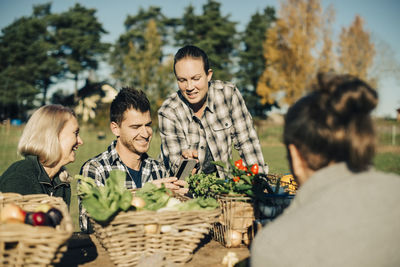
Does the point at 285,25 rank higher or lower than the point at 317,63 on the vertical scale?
higher

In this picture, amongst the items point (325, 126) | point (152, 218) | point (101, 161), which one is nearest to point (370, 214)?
point (325, 126)

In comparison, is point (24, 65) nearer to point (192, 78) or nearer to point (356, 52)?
point (356, 52)

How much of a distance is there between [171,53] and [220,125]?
26.5 metres

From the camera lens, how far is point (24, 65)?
124ft

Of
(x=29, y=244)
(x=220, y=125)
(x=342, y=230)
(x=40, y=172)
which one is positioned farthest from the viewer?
(x=220, y=125)

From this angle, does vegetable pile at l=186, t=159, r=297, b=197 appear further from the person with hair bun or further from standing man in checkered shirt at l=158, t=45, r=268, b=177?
standing man in checkered shirt at l=158, t=45, r=268, b=177

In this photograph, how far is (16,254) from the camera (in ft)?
4.88

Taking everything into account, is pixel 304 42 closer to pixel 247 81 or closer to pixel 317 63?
pixel 317 63

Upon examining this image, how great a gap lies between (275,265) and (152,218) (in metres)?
0.72

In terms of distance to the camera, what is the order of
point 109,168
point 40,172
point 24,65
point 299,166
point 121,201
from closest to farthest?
point 299,166, point 121,201, point 40,172, point 109,168, point 24,65

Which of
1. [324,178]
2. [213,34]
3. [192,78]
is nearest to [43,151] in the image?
[192,78]

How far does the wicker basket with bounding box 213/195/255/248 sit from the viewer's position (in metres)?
2.27

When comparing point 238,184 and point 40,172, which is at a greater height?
point 40,172

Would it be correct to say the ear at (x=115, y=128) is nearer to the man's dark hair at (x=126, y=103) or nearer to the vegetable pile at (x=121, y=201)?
the man's dark hair at (x=126, y=103)
